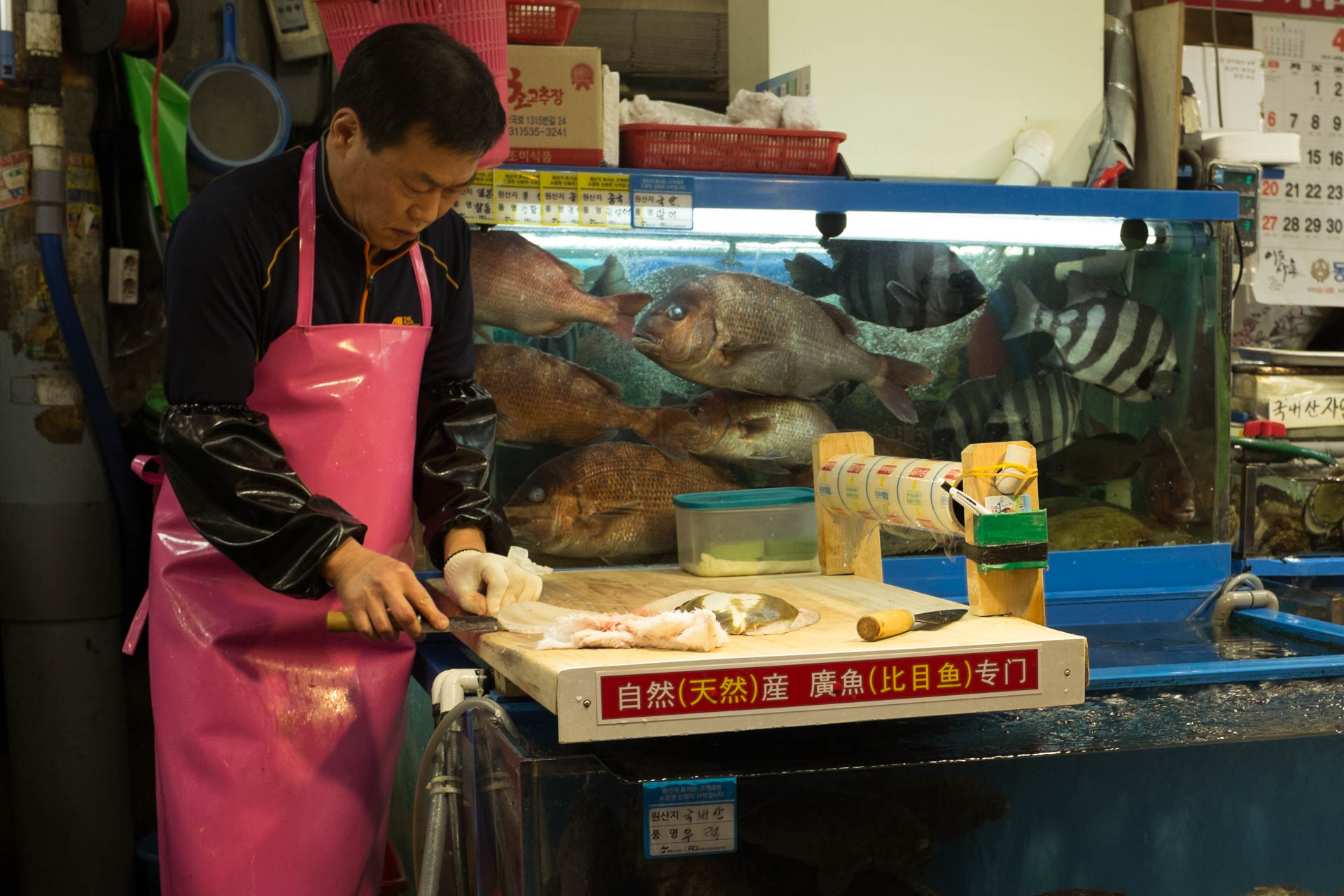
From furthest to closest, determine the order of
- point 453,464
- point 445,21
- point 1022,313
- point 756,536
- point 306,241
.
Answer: point 1022,313, point 756,536, point 445,21, point 453,464, point 306,241

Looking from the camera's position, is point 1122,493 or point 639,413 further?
point 1122,493

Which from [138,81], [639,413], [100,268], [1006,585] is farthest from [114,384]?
[1006,585]

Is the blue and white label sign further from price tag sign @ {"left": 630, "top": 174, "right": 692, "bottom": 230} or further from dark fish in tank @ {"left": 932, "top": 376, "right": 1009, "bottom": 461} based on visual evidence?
dark fish in tank @ {"left": 932, "top": 376, "right": 1009, "bottom": 461}

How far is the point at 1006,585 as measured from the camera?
2023 millimetres

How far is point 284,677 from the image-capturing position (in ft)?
7.00

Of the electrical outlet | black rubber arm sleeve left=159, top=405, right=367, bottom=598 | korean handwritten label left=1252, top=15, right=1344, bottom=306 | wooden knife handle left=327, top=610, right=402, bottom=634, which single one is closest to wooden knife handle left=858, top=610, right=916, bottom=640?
wooden knife handle left=327, top=610, right=402, bottom=634

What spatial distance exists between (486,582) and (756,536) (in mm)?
825

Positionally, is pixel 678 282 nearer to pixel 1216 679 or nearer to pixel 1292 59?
pixel 1216 679

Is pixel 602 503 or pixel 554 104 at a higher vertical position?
pixel 554 104

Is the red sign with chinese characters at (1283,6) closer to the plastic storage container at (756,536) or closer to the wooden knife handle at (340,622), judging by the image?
the plastic storage container at (756,536)

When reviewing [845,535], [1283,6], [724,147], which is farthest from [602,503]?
[1283,6]

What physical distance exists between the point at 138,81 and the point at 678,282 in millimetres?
1601

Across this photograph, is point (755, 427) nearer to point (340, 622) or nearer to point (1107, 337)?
point (1107, 337)

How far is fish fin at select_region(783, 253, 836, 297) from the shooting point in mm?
3109
